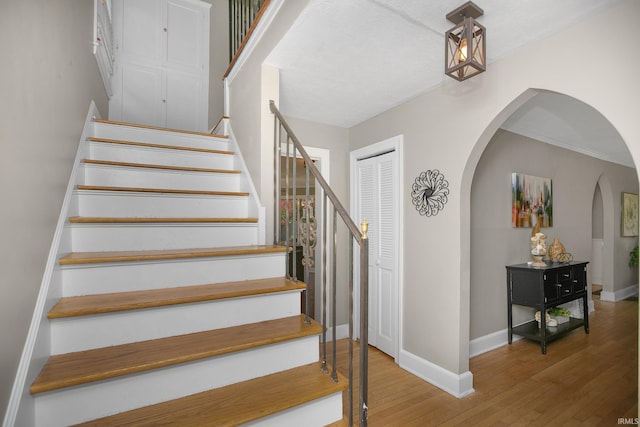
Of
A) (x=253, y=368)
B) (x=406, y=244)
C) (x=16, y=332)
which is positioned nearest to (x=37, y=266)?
(x=16, y=332)

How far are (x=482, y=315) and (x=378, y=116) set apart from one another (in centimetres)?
241

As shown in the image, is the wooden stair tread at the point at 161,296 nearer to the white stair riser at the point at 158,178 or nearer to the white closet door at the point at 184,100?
the white stair riser at the point at 158,178

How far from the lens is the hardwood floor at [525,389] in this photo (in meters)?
2.19

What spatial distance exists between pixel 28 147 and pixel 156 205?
96 centimetres

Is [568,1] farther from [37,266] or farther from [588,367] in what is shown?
[588,367]

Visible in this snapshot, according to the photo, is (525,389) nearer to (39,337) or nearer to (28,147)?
(39,337)

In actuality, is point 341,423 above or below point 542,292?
below

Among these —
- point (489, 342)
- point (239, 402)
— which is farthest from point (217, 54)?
point (489, 342)

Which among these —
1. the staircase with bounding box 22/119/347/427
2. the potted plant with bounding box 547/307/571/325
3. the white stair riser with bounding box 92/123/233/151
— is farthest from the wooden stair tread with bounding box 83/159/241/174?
the potted plant with bounding box 547/307/571/325

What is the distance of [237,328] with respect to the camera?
65.0 inches

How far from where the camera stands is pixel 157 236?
1.92m

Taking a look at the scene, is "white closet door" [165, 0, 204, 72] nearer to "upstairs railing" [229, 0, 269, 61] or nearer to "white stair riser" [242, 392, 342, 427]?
"upstairs railing" [229, 0, 269, 61]

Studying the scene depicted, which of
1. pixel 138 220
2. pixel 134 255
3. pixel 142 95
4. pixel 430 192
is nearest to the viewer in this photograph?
pixel 134 255

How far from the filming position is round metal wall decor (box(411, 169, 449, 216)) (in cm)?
261
